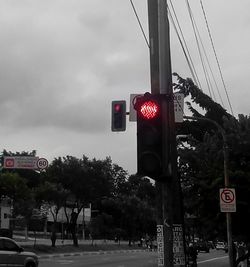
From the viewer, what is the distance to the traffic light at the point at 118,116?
11281mm

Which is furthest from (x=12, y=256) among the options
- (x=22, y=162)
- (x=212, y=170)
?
(x=22, y=162)

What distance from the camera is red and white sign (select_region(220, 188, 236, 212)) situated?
16.5 m

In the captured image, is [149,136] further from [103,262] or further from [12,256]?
[103,262]

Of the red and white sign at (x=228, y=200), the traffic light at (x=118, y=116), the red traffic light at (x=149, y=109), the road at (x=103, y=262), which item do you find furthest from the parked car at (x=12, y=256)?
the red traffic light at (x=149, y=109)

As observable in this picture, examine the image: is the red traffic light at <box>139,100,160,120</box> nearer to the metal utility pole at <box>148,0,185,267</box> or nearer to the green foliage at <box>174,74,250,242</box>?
the metal utility pole at <box>148,0,185,267</box>

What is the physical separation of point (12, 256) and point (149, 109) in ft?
55.7

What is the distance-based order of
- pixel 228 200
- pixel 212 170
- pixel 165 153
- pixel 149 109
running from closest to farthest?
1. pixel 165 153
2. pixel 149 109
3. pixel 228 200
4. pixel 212 170

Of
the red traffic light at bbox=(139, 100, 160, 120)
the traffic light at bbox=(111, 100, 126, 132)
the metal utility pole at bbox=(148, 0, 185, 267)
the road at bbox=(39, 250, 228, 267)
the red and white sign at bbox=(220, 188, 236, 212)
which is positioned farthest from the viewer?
the road at bbox=(39, 250, 228, 267)

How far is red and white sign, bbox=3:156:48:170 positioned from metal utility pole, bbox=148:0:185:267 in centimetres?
3516

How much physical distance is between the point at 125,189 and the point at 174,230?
88.5 meters

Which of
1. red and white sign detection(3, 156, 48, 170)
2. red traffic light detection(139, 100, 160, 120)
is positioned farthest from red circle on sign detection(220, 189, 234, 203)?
red and white sign detection(3, 156, 48, 170)

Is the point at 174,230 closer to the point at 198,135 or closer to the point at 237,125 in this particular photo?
the point at 237,125

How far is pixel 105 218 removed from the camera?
7744cm

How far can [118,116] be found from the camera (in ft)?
37.3
